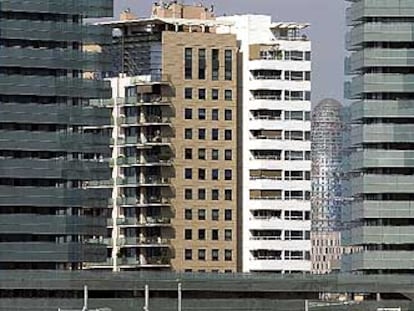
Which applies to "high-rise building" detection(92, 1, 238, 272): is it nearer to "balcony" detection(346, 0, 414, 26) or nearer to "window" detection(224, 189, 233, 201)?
"window" detection(224, 189, 233, 201)

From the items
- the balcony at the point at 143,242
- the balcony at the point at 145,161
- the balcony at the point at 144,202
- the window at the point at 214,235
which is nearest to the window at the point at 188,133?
the balcony at the point at 145,161

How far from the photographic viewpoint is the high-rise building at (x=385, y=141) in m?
135

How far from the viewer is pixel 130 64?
159 metres

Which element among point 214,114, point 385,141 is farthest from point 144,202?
point 385,141

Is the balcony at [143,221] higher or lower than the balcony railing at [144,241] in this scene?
higher

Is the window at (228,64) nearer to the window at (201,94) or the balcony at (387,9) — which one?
the window at (201,94)

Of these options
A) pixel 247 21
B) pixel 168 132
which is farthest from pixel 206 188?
pixel 247 21

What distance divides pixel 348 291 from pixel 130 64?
114ft

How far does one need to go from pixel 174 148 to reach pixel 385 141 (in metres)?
24.6

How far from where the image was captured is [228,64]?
159 metres

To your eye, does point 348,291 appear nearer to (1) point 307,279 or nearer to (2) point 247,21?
(1) point 307,279

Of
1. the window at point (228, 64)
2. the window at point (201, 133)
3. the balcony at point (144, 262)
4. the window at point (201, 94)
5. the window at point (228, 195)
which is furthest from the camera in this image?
the window at point (228, 64)

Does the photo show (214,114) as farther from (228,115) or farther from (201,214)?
(201,214)

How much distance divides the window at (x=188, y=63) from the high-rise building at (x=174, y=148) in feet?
0.26
